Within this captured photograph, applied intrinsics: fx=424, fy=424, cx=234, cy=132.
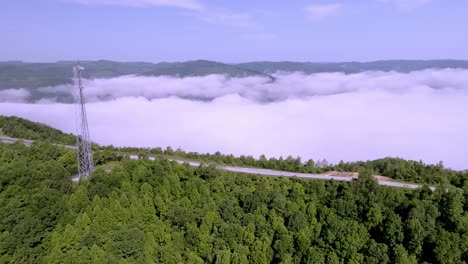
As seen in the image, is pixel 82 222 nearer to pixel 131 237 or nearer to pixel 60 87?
pixel 131 237

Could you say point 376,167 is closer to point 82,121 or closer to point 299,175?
point 299,175

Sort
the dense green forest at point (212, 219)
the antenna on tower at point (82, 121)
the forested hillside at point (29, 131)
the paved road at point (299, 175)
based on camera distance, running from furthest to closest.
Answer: the forested hillside at point (29, 131)
the paved road at point (299, 175)
the antenna on tower at point (82, 121)
the dense green forest at point (212, 219)

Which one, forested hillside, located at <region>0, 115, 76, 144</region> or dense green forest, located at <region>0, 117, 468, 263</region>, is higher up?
forested hillside, located at <region>0, 115, 76, 144</region>

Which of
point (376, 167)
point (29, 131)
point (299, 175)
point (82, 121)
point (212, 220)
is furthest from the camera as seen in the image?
point (29, 131)

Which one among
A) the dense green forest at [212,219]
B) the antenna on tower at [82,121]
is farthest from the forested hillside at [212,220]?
the antenna on tower at [82,121]

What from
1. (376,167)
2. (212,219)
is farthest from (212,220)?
(376,167)

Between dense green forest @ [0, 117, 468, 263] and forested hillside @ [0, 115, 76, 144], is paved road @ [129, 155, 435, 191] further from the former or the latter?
forested hillside @ [0, 115, 76, 144]

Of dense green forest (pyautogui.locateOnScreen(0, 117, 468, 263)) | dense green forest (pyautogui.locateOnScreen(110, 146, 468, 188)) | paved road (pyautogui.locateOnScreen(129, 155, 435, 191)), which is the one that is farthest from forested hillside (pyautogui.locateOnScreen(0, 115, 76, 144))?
paved road (pyautogui.locateOnScreen(129, 155, 435, 191))

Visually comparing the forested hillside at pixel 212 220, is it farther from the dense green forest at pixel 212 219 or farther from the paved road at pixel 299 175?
the paved road at pixel 299 175
